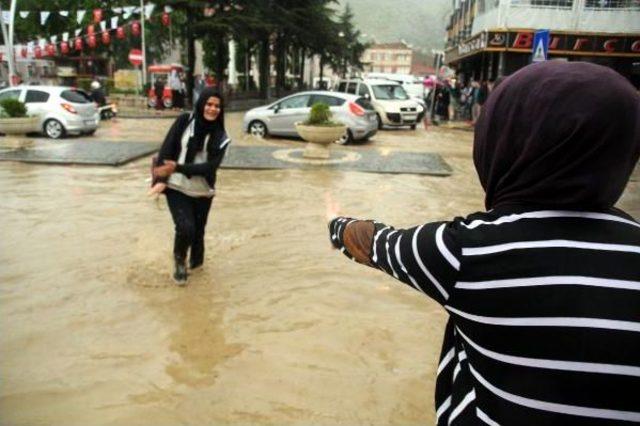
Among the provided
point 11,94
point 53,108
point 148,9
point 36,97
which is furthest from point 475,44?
Result: point 11,94

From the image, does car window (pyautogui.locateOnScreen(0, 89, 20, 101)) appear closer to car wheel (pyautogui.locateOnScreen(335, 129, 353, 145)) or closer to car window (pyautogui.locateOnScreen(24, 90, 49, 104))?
car window (pyautogui.locateOnScreen(24, 90, 49, 104))

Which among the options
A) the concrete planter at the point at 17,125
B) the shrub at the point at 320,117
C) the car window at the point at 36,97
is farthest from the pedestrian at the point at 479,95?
the concrete planter at the point at 17,125

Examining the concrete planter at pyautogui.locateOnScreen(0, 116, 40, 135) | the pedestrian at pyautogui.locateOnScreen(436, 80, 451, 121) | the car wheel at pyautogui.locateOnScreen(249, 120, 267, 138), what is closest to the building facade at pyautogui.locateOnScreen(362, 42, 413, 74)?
the pedestrian at pyautogui.locateOnScreen(436, 80, 451, 121)

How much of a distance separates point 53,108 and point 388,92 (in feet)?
38.4

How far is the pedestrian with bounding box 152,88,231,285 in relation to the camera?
195 inches

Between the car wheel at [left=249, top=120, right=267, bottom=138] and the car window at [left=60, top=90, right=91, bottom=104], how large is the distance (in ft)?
16.0

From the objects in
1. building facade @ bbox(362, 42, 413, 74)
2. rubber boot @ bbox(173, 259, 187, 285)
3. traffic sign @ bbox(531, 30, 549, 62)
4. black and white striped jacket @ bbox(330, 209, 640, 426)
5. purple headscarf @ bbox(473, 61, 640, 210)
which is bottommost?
rubber boot @ bbox(173, 259, 187, 285)

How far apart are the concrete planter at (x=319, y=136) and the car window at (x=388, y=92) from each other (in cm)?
897

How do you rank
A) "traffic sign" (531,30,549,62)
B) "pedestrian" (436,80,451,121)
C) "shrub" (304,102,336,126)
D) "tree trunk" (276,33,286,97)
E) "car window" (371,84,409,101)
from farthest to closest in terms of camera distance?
"tree trunk" (276,33,286,97) < "pedestrian" (436,80,451,121) < "car window" (371,84,409,101) < "shrub" (304,102,336,126) < "traffic sign" (531,30,549,62)

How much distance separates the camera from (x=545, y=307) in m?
1.25

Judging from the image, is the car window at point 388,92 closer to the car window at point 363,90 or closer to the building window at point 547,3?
the car window at point 363,90

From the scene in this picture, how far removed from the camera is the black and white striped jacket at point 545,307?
1.22m

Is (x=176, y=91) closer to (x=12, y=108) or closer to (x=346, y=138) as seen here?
(x=346, y=138)

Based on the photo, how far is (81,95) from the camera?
56.3 ft
